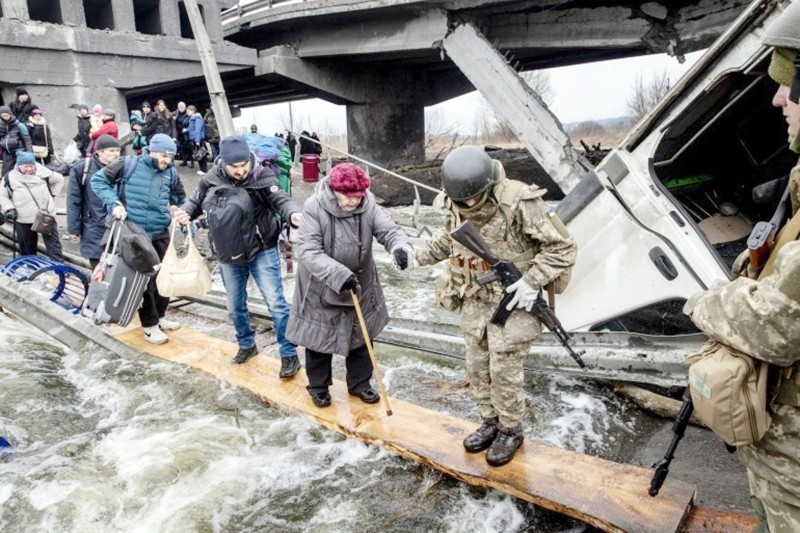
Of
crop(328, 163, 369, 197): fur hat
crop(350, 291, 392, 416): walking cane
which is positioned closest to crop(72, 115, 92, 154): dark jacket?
crop(328, 163, 369, 197): fur hat

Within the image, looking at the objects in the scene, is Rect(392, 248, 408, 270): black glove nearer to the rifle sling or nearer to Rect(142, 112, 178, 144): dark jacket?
the rifle sling

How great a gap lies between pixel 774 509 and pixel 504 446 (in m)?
1.36

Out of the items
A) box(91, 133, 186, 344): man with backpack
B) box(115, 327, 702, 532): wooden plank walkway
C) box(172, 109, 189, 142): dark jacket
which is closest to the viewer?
box(115, 327, 702, 532): wooden plank walkway

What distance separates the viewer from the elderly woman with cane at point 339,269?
123 inches

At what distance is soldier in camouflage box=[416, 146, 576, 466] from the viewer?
2557 millimetres

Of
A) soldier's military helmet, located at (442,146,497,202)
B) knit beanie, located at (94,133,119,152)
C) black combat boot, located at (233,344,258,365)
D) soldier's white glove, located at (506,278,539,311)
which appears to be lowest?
black combat boot, located at (233,344,258,365)

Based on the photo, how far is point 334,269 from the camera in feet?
10.1

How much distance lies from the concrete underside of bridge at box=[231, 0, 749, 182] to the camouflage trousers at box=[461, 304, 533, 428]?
7368mm

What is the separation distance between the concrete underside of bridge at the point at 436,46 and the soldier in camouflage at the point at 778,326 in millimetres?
8303

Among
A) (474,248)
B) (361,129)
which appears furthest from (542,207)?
(361,129)

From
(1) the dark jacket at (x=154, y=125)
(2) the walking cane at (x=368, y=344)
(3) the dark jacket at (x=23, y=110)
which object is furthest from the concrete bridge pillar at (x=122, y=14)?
(2) the walking cane at (x=368, y=344)

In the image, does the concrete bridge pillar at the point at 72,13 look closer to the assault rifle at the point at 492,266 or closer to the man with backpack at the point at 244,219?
the man with backpack at the point at 244,219

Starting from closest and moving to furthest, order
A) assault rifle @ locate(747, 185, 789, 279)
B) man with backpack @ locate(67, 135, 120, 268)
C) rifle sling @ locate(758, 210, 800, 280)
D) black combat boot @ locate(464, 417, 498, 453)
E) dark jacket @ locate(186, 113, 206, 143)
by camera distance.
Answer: rifle sling @ locate(758, 210, 800, 280), assault rifle @ locate(747, 185, 789, 279), black combat boot @ locate(464, 417, 498, 453), man with backpack @ locate(67, 135, 120, 268), dark jacket @ locate(186, 113, 206, 143)

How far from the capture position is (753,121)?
4.66 meters
